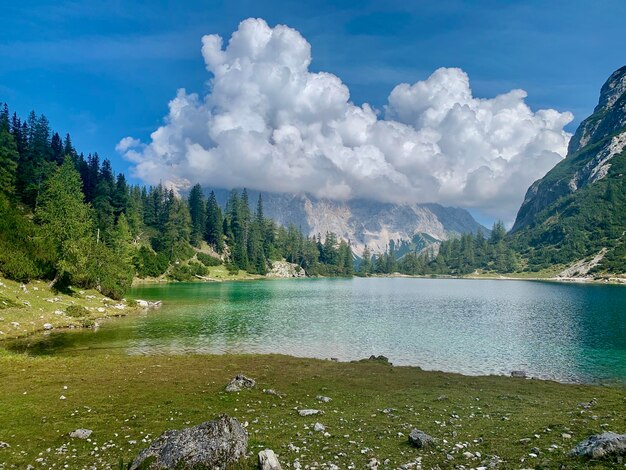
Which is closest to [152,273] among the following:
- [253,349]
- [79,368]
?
[253,349]

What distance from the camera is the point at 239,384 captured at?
24.6 m

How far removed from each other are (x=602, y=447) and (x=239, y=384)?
1834 centimetres

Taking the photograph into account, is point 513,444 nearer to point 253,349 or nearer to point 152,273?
point 253,349

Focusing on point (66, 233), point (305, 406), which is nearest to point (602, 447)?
point (305, 406)

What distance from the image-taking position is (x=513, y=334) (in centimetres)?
5931

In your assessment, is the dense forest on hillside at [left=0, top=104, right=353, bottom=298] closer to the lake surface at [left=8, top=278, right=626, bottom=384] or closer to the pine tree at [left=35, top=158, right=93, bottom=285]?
the pine tree at [left=35, top=158, right=93, bottom=285]

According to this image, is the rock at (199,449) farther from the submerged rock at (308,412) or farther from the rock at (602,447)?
the rock at (602,447)

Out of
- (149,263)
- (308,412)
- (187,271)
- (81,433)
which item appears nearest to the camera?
(81,433)

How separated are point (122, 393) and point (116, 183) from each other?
18234 cm

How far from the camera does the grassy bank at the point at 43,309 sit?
46.2 metres

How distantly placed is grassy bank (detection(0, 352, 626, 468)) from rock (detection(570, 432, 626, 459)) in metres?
0.42

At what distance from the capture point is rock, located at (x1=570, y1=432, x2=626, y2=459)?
12.1 meters

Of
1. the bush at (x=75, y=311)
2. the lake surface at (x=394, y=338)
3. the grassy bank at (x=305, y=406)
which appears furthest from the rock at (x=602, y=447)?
the bush at (x=75, y=311)

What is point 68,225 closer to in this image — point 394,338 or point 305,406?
point 394,338
